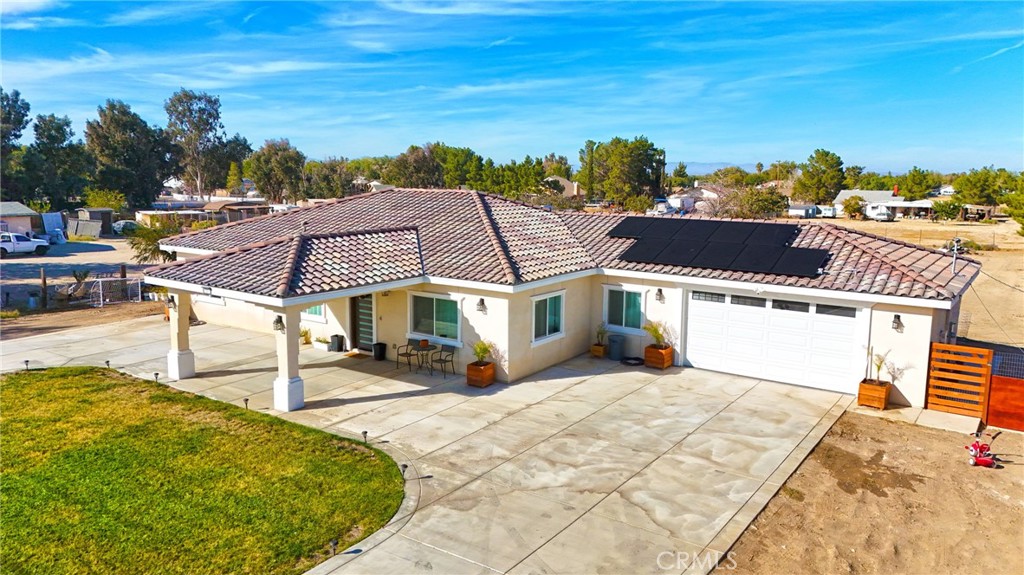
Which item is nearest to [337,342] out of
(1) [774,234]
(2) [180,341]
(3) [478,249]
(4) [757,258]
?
(2) [180,341]

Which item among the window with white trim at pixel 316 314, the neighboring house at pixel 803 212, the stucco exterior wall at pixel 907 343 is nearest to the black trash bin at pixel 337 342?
the window with white trim at pixel 316 314

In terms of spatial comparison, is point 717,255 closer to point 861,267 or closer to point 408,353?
point 861,267

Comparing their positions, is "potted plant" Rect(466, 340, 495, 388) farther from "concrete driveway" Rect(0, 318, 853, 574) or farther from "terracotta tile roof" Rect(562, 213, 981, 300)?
"terracotta tile roof" Rect(562, 213, 981, 300)

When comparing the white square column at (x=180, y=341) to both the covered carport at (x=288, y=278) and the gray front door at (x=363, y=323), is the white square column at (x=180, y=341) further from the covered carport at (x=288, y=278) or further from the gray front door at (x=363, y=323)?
the gray front door at (x=363, y=323)

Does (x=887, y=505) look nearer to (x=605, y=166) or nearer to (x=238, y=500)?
(x=238, y=500)

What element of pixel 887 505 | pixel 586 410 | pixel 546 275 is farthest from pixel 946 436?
pixel 546 275

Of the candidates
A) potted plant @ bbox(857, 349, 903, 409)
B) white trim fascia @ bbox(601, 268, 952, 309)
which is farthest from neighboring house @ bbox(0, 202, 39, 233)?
potted plant @ bbox(857, 349, 903, 409)
